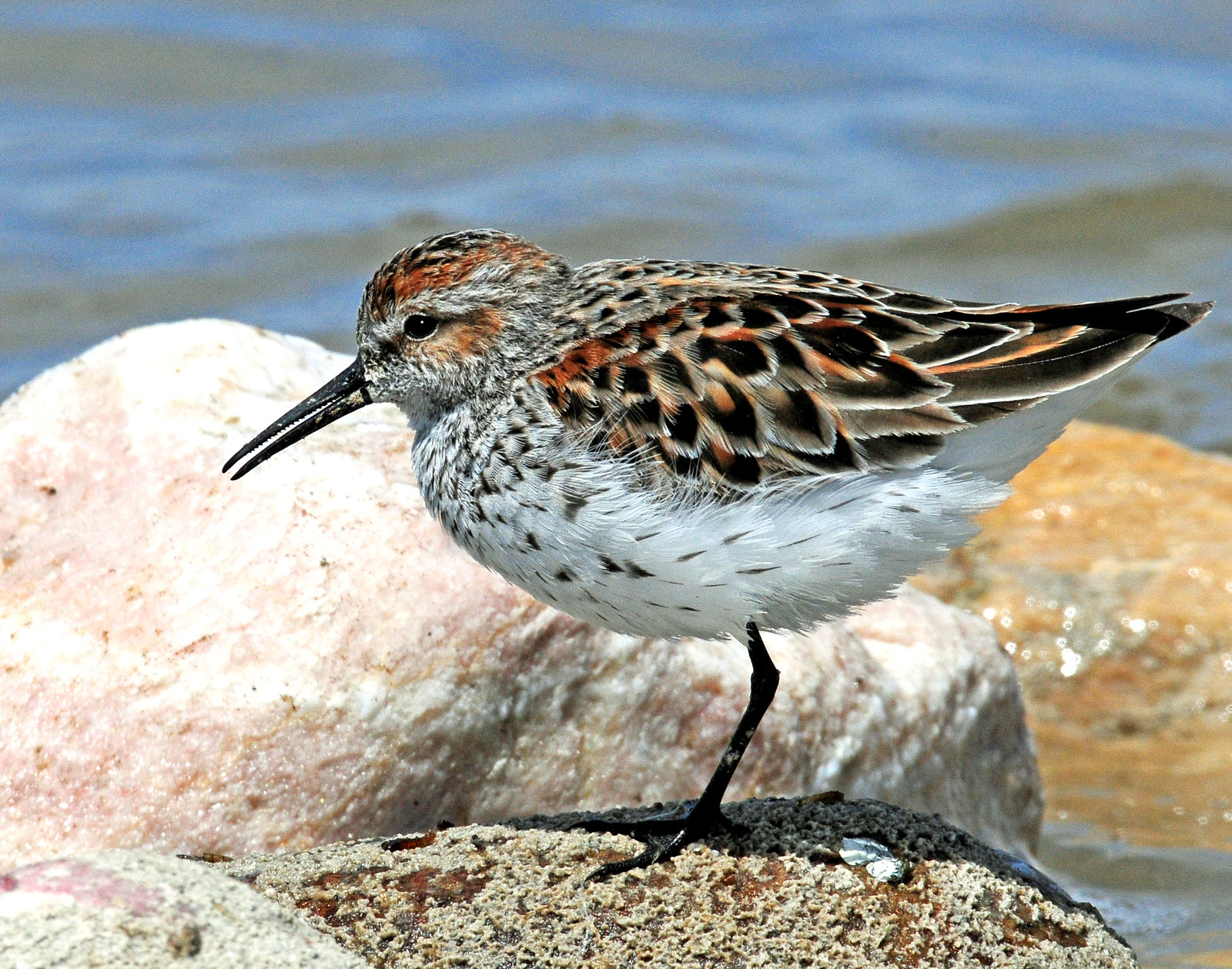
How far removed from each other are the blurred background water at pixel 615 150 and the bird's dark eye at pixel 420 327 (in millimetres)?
6722

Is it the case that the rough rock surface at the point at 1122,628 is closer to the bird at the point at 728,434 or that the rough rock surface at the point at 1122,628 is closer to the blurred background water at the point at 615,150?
the blurred background water at the point at 615,150

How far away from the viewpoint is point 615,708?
234 inches

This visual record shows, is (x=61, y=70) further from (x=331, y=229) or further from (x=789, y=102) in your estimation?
(x=789, y=102)

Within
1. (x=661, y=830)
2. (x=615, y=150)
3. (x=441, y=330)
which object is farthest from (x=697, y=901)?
(x=615, y=150)

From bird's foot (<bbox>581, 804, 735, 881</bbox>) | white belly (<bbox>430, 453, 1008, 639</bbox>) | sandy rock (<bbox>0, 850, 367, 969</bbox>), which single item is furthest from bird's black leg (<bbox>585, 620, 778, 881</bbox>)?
sandy rock (<bbox>0, 850, 367, 969</bbox>)

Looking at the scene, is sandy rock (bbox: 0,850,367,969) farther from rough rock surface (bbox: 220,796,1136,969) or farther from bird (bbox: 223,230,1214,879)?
bird (bbox: 223,230,1214,879)

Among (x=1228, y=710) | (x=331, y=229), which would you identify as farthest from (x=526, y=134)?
(x=1228, y=710)

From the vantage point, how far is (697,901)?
4.77 m

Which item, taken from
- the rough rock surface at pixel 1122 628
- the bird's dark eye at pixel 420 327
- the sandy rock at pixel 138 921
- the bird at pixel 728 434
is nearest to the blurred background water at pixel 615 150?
the rough rock surface at pixel 1122 628

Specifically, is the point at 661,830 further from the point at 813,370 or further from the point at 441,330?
the point at 441,330

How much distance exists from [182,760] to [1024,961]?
280 cm

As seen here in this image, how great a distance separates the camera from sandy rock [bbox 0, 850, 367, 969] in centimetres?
365

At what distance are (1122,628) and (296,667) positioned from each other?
5114 mm

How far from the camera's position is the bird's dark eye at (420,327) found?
5.75 m
